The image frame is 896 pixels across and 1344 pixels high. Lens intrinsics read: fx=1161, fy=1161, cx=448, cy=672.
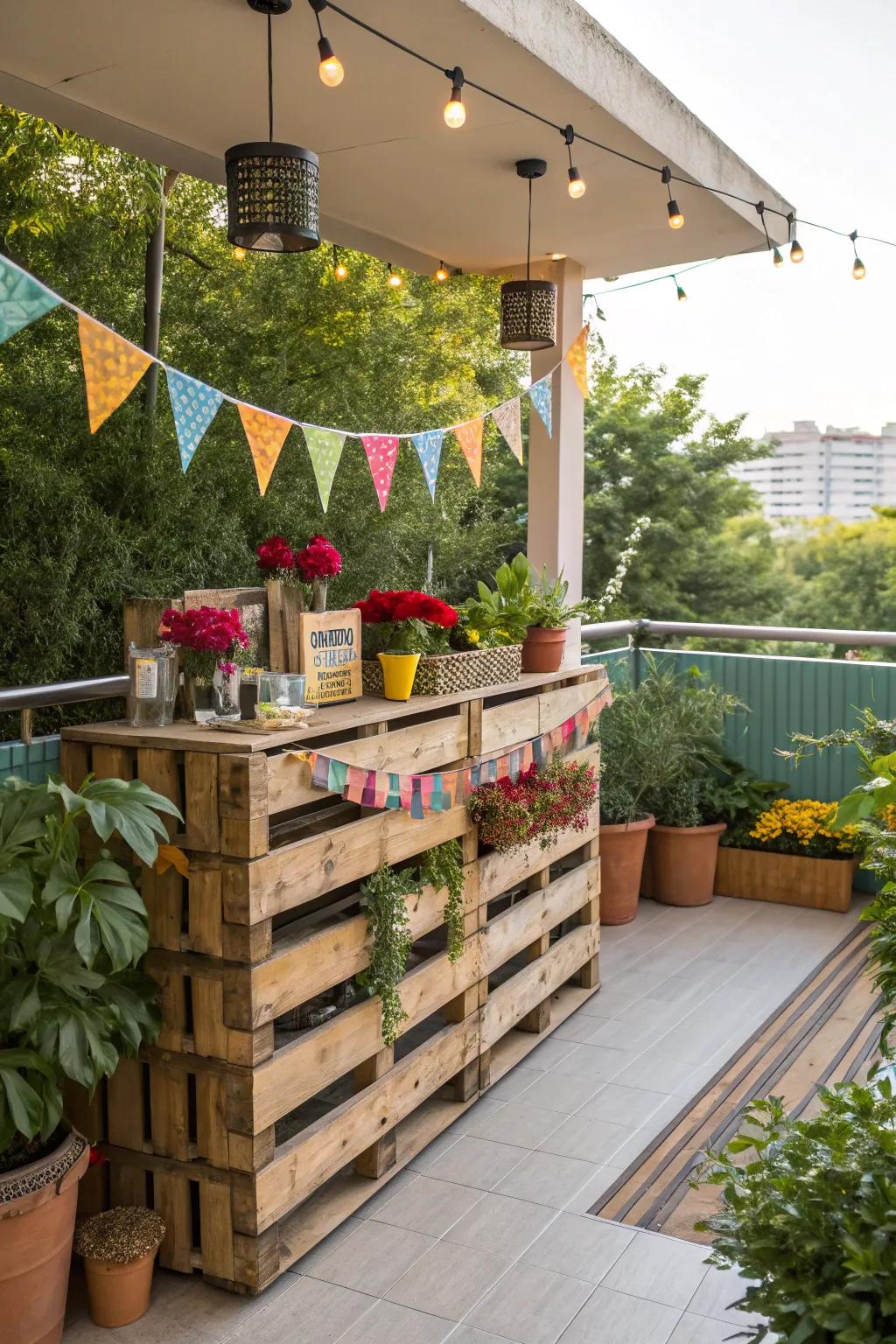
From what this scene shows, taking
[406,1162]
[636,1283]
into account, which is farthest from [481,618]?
[636,1283]

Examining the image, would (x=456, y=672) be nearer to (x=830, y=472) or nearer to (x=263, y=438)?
(x=263, y=438)

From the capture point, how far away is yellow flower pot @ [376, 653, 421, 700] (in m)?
2.88

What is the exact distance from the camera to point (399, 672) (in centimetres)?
288

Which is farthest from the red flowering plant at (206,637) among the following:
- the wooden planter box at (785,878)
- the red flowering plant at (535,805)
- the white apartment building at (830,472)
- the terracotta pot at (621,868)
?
the white apartment building at (830,472)

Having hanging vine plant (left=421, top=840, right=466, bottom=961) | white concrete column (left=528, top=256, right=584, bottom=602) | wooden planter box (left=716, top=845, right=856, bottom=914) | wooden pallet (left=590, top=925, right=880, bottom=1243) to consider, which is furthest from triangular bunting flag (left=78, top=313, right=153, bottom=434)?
wooden planter box (left=716, top=845, right=856, bottom=914)

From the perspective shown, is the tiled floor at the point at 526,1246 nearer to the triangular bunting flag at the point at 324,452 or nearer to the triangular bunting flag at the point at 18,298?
the triangular bunting flag at the point at 324,452

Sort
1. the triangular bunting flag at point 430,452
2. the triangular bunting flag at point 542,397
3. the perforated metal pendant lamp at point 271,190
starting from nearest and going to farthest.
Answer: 1. the perforated metal pendant lamp at point 271,190
2. the triangular bunting flag at point 430,452
3. the triangular bunting flag at point 542,397

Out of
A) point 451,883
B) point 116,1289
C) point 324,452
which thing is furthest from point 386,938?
point 324,452

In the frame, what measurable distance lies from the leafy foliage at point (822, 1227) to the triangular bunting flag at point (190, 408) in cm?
181

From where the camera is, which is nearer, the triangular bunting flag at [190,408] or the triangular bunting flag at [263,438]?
the triangular bunting flag at [190,408]

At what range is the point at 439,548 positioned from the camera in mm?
7637

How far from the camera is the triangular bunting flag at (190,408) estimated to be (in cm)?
255

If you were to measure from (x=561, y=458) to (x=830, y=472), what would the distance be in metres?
18.7

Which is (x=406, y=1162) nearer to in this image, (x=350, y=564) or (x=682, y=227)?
(x=682, y=227)
